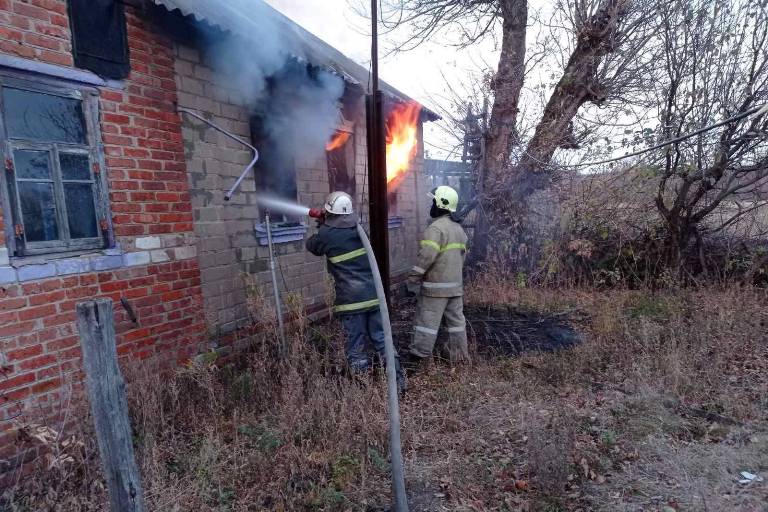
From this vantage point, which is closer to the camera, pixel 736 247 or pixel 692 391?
pixel 692 391

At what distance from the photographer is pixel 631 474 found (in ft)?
9.80

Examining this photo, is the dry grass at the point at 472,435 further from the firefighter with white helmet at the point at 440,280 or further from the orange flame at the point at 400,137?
the orange flame at the point at 400,137

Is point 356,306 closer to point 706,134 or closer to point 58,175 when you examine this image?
point 58,175

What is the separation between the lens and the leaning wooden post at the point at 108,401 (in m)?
1.78

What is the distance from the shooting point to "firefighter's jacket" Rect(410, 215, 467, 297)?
4926mm

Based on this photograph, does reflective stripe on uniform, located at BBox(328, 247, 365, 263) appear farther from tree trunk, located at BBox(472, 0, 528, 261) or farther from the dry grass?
tree trunk, located at BBox(472, 0, 528, 261)

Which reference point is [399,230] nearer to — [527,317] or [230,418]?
[527,317]

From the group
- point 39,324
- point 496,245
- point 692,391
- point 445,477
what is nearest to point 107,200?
point 39,324

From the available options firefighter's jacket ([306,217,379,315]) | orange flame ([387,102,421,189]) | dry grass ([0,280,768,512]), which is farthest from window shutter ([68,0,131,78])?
orange flame ([387,102,421,189])

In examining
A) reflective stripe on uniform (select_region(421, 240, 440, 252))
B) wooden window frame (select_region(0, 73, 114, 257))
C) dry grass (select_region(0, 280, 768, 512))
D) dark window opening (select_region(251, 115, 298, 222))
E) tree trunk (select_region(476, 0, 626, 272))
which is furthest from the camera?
tree trunk (select_region(476, 0, 626, 272))

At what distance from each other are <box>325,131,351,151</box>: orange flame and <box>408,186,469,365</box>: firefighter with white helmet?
7.62ft

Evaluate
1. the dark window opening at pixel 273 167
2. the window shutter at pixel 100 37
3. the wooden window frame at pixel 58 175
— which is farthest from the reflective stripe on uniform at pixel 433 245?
the window shutter at pixel 100 37

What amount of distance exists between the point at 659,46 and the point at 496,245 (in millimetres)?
4261

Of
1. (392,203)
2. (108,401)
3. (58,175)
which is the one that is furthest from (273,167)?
(108,401)
